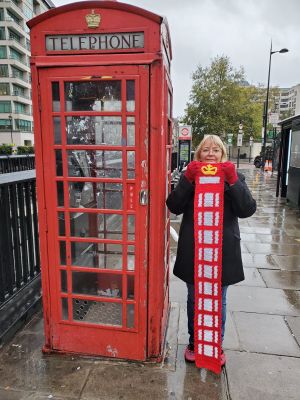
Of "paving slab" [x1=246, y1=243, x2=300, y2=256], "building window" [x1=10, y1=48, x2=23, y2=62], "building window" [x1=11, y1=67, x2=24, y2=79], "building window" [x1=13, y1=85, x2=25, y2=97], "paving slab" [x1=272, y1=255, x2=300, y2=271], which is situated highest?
"building window" [x1=10, y1=48, x2=23, y2=62]


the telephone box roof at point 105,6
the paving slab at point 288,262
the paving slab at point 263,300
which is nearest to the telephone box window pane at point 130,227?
the telephone box roof at point 105,6

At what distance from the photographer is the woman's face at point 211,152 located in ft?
8.28

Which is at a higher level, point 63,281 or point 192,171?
point 192,171

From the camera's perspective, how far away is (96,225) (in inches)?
110

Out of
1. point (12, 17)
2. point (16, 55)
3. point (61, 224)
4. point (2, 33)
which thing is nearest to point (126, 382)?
point (61, 224)

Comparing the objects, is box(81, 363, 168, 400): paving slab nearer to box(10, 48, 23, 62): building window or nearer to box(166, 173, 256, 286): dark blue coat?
box(166, 173, 256, 286): dark blue coat

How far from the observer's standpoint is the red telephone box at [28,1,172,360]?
7.54 feet

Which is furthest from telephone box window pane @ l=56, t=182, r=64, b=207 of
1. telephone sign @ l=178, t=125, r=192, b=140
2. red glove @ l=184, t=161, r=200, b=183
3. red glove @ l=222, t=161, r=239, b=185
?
telephone sign @ l=178, t=125, r=192, b=140

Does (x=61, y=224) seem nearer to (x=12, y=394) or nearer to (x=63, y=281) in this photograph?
(x=63, y=281)

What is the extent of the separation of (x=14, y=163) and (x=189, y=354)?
8.41 meters

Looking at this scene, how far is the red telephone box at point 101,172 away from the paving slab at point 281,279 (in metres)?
2.30

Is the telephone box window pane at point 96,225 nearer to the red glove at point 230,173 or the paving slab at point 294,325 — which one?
the red glove at point 230,173

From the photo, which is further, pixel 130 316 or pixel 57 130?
pixel 130 316

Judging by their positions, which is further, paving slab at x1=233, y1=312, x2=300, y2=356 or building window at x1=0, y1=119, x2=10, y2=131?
building window at x1=0, y1=119, x2=10, y2=131
